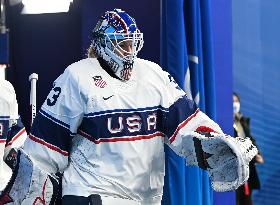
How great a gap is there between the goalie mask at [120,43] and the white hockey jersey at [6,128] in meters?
1.28

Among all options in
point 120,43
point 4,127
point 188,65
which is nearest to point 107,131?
point 120,43

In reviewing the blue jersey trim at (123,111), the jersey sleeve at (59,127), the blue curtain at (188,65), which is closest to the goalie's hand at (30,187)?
the jersey sleeve at (59,127)

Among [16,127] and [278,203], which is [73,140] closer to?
[16,127]

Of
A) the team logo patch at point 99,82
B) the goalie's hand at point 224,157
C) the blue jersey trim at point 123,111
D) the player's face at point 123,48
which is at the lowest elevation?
the goalie's hand at point 224,157

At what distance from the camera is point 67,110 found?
283 centimetres

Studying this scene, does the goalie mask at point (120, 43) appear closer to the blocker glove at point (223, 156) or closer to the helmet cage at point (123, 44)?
the helmet cage at point (123, 44)

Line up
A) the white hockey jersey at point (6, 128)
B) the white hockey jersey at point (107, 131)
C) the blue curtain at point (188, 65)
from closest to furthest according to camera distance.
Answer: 1. the white hockey jersey at point (107, 131)
2. the blue curtain at point (188, 65)
3. the white hockey jersey at point (6, 128)

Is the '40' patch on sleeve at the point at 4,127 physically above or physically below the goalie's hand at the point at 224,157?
below

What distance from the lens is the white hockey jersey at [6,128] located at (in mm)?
4070

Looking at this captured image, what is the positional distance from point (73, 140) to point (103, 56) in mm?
361

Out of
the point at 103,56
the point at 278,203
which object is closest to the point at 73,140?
the point at 103,56

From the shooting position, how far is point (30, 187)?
2826mm

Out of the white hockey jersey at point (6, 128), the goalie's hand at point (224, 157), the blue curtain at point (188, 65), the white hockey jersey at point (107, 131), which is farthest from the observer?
the white hockey jersey at point (6, 128)

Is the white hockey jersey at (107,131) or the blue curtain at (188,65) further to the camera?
the blue curtain at (188,65)
